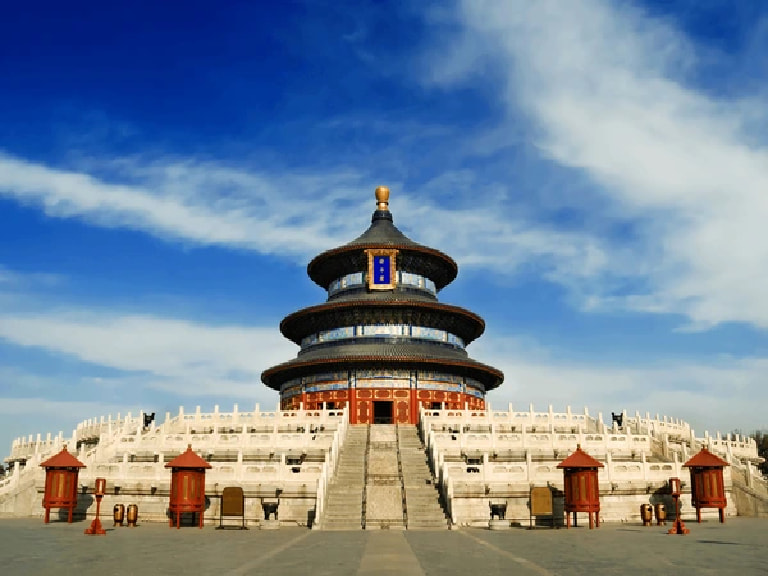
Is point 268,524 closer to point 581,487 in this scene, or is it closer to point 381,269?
point 581,487

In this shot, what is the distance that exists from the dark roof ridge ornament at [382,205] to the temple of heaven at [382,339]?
1176mm

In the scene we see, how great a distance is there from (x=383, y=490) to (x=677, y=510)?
957cm

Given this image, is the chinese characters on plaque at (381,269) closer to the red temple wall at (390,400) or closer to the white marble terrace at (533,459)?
the red temple wall at (390,400)

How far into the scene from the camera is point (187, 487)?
24.2m

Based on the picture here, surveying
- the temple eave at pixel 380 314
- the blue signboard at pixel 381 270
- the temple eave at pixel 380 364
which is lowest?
the temple eave at pixel 380 364

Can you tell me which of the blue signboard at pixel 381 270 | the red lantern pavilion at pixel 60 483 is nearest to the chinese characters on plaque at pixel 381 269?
the blue signboard at pixel 381 270

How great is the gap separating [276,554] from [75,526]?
11.4m

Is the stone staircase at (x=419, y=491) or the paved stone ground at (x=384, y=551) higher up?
the stone staircase at (x=419, y=491)

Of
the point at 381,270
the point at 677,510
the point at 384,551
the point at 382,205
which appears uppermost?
the point at 382,205

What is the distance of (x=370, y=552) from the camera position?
16109 millimetres

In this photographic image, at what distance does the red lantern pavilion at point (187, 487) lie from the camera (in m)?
24.0

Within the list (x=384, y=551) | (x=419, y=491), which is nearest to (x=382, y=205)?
(x=419, y=491)

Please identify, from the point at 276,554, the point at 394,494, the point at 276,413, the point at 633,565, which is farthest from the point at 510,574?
the point at 276,413

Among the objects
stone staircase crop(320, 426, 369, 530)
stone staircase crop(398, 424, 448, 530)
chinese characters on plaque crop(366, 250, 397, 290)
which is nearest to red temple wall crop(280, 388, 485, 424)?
chinese characters on plaque crop(366, 250, 397, 290)
